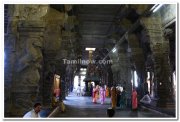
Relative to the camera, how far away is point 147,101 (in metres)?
14.8

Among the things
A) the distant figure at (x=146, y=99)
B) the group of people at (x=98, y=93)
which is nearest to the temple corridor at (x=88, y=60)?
the distant figure at (x=146, y=99)

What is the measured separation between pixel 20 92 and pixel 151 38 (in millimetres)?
7068

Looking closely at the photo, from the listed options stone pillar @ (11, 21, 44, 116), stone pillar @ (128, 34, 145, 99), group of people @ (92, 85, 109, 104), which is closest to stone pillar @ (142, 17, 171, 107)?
stone pillar @ (128, 34, 145, 99)

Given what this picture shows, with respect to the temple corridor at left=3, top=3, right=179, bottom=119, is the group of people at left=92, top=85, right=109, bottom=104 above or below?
below

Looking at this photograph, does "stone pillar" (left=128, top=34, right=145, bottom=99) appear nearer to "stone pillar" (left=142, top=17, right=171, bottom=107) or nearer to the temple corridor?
the temple corridor

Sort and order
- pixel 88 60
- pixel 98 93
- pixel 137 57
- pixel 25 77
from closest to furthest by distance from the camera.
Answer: pixel 25 77
pixel 88 60
pixel 137 57
pixel 98 93

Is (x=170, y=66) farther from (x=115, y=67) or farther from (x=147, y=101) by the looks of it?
(x=115, y=67)

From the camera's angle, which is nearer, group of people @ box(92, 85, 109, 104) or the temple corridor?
the temple corridor

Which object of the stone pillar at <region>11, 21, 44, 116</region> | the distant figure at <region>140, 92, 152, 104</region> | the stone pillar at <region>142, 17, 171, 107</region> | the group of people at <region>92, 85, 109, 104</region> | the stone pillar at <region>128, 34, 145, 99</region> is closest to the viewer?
the stone pillar at <region>11, 21, 44, 116</region>

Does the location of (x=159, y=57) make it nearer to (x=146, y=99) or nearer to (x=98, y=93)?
(x=146, y=99)

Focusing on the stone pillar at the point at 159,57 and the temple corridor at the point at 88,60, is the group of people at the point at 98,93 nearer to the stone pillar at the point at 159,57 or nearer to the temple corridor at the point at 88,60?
the temple corridor at the point at 88,60

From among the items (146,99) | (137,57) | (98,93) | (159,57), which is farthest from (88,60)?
(98,93)
